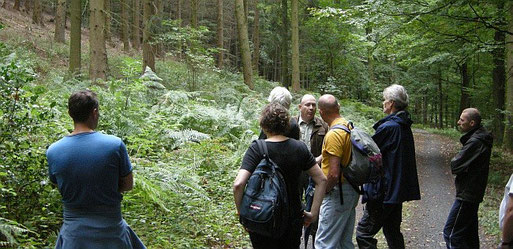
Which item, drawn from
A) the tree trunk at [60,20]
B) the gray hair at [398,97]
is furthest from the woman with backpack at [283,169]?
the tree trunk at [60,20]

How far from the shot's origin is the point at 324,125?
588 centimetres

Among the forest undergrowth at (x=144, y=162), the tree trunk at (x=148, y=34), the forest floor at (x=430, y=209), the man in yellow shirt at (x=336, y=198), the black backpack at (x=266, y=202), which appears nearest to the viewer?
the black backpack at (x=266, y=202)

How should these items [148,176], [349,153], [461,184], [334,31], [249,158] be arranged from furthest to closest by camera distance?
[334,31] → [148,176] → [461,184] → [349,153] → [249,158]

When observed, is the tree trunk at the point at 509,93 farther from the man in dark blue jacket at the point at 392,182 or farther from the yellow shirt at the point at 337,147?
the yellow shirt at the point at 337,147

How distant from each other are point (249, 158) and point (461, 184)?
3.32 m

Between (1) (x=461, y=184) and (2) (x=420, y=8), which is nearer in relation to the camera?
(1) (x=461, y=184)

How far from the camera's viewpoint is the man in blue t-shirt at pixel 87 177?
10.5 ft

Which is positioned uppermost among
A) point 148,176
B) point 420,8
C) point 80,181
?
point 420,8

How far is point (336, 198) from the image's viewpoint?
185 inches

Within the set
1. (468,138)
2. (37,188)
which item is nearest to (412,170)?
(468,138)

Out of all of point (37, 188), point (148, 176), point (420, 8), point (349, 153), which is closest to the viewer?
point (349, 153)

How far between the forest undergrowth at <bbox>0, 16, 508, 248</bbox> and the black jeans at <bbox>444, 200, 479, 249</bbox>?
2.88 m

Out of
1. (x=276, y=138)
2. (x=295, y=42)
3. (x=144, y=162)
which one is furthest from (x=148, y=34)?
(x=276, y=138)

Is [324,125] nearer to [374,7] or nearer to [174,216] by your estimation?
[174,216]
